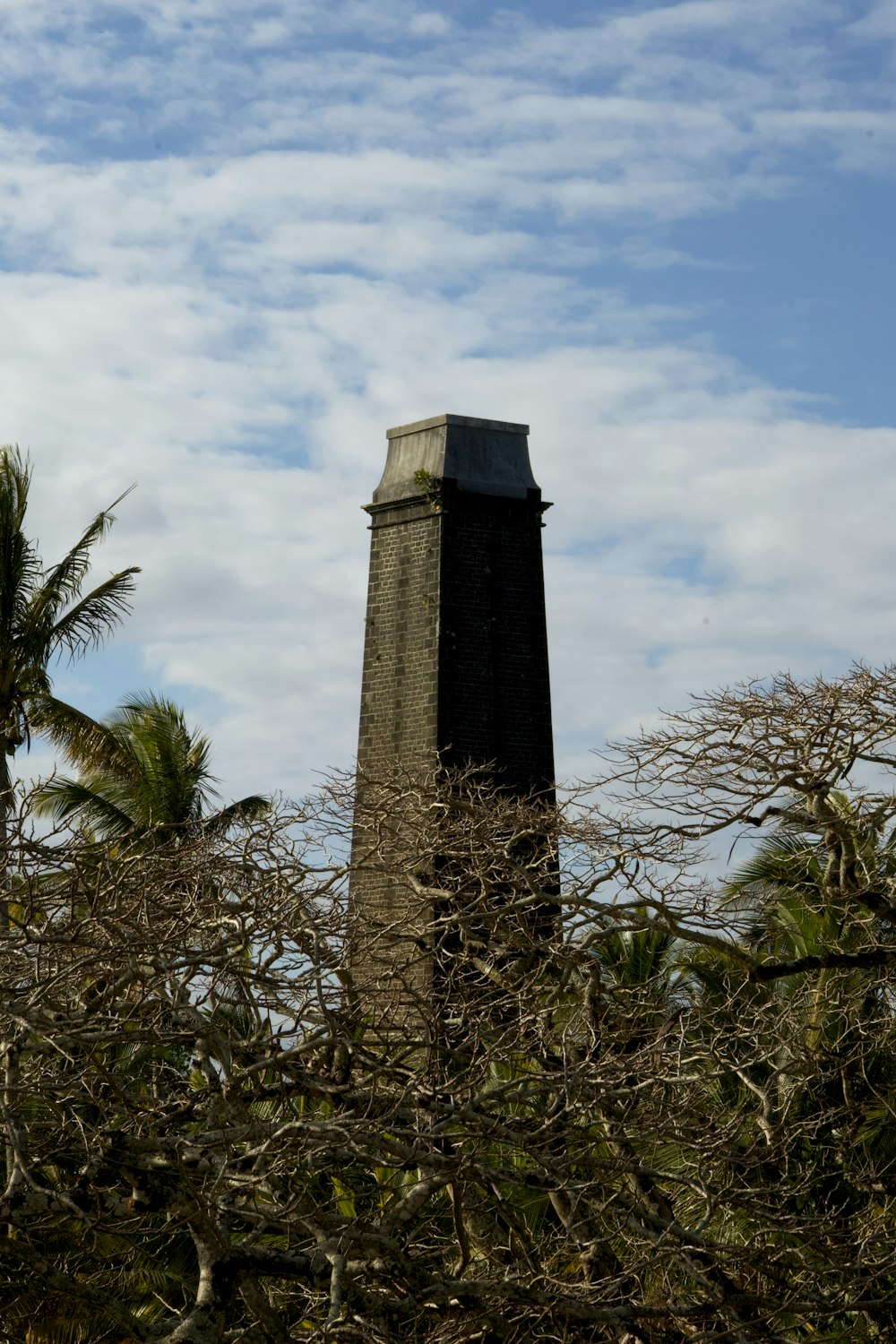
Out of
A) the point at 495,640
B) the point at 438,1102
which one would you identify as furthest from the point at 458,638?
the point at 438,1102

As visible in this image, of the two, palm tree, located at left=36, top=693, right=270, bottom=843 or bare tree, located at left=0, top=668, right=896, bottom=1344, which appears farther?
palm tree, located at left=36, top=693, right=270, bottom=843

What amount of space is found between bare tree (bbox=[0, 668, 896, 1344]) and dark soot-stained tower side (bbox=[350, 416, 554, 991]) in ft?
45.4

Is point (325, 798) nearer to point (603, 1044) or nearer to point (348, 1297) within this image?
point (603, 1044)

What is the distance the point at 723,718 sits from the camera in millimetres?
11195

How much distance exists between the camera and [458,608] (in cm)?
2672

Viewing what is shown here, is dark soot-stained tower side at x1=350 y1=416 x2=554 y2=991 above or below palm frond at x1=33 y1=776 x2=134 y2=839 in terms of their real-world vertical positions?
above

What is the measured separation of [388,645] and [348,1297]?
62.2ft

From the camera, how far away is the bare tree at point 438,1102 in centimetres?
806

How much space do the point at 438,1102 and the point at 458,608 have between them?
1819 cm

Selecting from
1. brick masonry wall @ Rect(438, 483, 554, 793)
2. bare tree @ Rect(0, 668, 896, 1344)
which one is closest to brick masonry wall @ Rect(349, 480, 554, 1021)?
brick masonry wall @ Rect(438, 483, 554, 793)

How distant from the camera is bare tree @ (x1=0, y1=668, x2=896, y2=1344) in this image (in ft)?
26.5

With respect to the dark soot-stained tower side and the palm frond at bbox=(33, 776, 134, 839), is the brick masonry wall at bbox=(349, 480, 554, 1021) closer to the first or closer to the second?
the dark soot-stained tower side

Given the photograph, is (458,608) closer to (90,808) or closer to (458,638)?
(458,638)

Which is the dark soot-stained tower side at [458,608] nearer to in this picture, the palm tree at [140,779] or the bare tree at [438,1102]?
the palm tree at [140,779]
